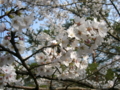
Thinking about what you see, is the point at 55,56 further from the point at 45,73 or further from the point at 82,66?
the point at 82,66

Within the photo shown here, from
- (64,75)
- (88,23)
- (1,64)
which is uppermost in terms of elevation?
(88,23)

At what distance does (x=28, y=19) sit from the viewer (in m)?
1.14

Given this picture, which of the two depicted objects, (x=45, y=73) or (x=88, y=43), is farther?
(x=45, y=73)

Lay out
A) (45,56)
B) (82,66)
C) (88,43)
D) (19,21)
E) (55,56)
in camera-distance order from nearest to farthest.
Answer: (19,21)
(88,43)
(55,56)
(45,56)
(82,66)

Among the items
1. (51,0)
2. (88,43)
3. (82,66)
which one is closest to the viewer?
(88,43)

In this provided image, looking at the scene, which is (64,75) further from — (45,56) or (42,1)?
(42,1)

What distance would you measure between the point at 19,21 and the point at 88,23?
1.74 feet

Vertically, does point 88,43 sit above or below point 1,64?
above

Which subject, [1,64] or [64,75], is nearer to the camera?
[1,64]

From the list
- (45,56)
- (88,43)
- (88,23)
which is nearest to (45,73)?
(45,56)

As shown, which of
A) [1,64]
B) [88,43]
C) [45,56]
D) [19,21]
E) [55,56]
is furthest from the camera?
[45,56]

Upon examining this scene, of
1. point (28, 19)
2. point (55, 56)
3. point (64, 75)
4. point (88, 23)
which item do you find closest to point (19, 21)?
point (28, 19)

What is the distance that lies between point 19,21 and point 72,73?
1.25 m

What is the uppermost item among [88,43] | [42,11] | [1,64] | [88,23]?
[42,11]
